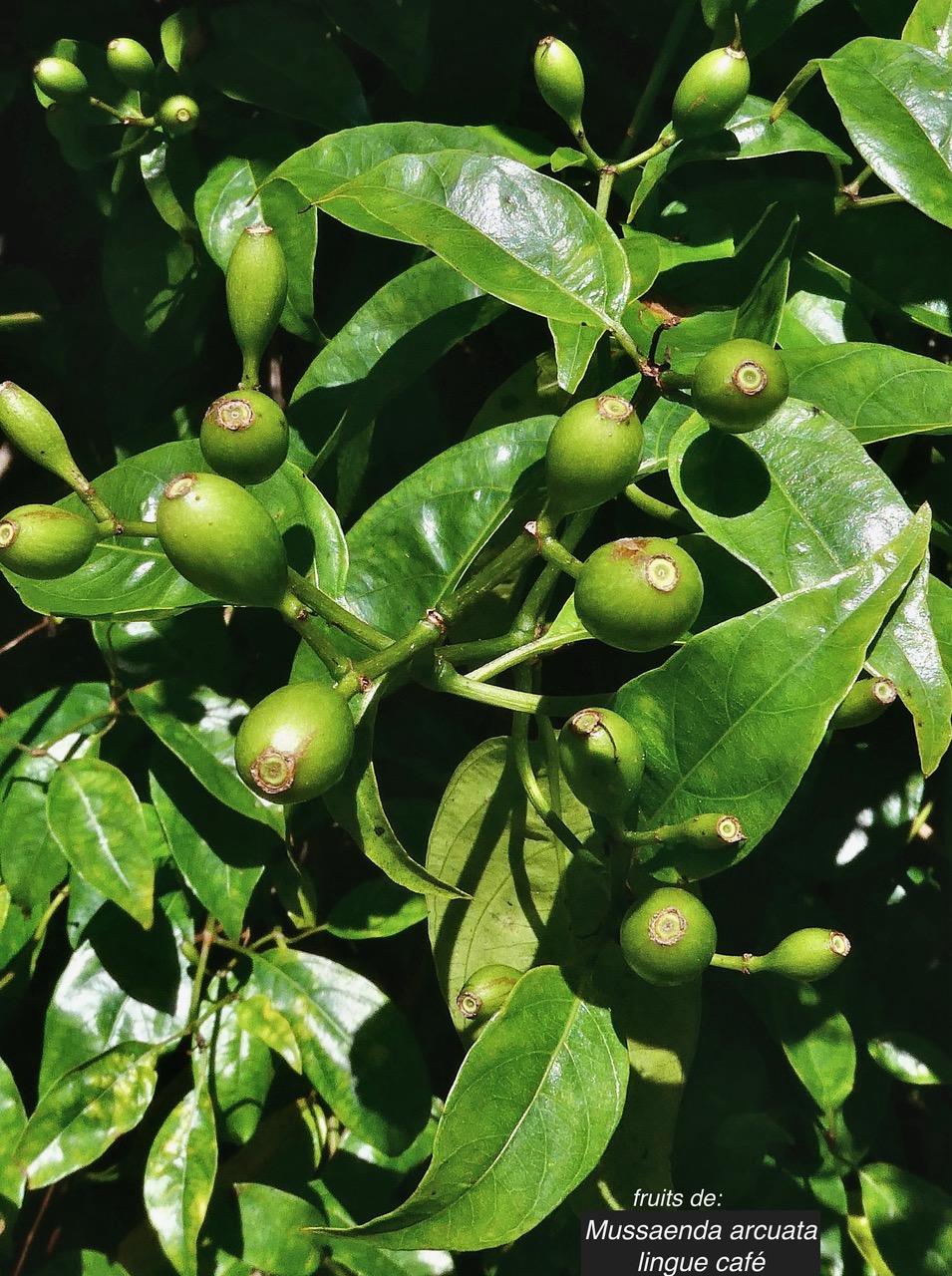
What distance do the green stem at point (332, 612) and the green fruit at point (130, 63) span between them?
65 centimetres

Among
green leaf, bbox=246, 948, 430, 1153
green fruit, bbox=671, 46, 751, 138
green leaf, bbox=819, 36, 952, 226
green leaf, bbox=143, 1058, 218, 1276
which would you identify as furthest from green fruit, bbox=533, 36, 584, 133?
green leaf, bbox=143, 1058, 218, 1276

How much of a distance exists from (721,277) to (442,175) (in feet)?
1.07

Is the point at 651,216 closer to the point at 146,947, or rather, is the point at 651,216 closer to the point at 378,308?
the point at 378,308

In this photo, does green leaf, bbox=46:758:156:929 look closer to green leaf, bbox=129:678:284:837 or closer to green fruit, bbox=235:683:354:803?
green leaf, bbox=129:678:284:837

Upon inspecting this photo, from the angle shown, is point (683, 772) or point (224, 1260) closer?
point (683, 772)

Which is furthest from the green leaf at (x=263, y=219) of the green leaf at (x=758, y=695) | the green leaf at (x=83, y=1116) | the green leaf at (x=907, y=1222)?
the green leaf at (x=907, y=1222)

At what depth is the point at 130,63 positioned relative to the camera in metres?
1.08

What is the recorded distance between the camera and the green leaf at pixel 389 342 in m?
1.01

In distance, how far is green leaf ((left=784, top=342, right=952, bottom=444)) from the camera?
0.89 meters

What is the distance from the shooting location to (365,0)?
113 cm

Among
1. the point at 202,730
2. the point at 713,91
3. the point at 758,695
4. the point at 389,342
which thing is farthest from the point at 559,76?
the point at 202,730

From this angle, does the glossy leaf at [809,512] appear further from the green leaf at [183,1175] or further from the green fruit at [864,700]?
the green leaf at [183,1175]

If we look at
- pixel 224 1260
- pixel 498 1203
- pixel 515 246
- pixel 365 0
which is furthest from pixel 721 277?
pixel 224 1260

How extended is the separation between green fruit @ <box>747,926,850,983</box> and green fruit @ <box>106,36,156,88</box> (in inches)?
40.6
